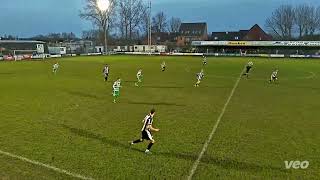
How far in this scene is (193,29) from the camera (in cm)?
16288

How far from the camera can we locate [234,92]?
34.1 metres

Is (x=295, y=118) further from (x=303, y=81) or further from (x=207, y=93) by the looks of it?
(x=303, y=81)

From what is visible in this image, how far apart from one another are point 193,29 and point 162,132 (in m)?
147

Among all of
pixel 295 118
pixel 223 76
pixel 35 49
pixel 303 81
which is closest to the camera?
pixel 295 118

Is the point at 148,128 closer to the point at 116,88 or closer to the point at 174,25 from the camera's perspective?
the point at 116,88

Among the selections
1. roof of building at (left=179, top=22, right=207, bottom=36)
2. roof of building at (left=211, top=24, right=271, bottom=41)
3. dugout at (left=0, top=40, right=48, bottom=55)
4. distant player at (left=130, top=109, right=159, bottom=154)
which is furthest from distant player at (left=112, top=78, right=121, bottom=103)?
roof of building at (left=179, top=22, right=207, bottom=36)

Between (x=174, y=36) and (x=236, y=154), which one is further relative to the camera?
(x=174, y=36)

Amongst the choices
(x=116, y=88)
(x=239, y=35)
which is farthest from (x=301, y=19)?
(x=116, y=88)

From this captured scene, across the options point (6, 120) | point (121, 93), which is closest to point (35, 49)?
point (121, 93)

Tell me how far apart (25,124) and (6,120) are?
169cm

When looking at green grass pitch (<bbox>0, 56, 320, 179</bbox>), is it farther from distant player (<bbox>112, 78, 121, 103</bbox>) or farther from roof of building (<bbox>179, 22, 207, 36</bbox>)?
roof of building (<bbox>179, 22, 207, 36</bbox>)

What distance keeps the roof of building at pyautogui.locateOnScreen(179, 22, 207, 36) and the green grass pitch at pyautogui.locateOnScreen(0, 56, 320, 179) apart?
128234mm

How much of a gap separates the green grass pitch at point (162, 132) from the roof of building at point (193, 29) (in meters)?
128

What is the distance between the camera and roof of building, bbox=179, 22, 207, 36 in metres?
162
